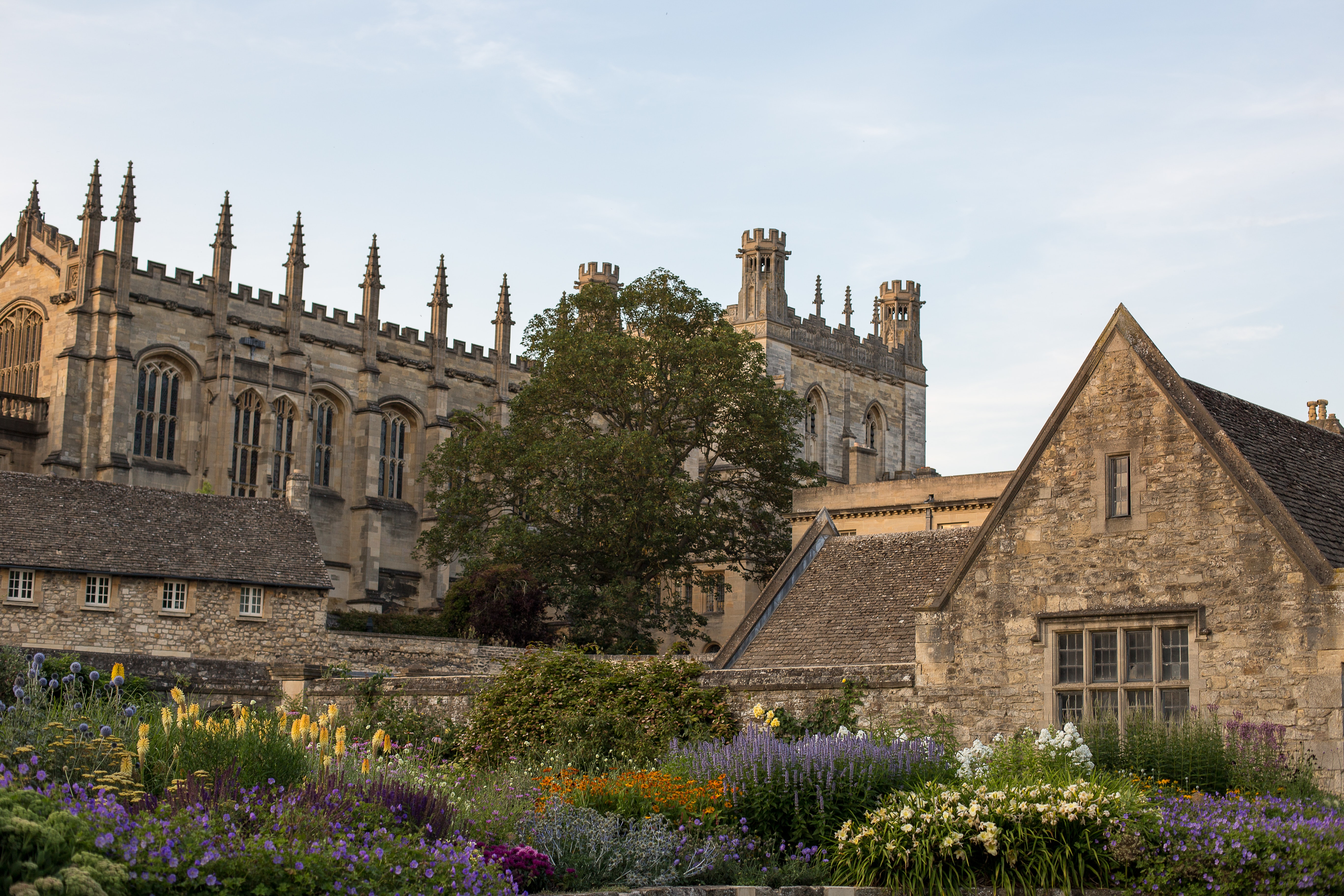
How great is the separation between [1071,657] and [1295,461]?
3.50 metres

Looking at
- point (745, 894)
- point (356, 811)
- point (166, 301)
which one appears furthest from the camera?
point (166, 301)

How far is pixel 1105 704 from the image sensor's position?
1708 centimetres

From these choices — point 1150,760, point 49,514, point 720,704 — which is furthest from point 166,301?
point 1150,760

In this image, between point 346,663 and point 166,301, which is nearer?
point 346,663

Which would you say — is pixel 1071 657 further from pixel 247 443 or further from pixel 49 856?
pixel 247 443

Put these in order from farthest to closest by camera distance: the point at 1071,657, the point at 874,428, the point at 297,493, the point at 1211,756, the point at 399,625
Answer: the point at 874,428
the point at 399,625
the point at 297,493
the point at 1071,657
the point at 1211,756

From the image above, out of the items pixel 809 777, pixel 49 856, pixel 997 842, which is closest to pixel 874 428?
pixel 809 777

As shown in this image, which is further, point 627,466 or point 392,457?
point 392,457

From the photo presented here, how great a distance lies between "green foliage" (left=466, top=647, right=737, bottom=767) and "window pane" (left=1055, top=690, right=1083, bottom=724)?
380 cm

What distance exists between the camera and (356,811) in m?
10.3

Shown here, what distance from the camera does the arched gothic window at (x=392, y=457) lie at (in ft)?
217

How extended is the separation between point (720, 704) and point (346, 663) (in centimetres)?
1114

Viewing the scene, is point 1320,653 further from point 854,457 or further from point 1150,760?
point 854,457

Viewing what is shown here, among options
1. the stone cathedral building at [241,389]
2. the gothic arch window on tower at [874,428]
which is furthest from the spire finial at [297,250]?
the gothic arch window on tower at [874,428]
